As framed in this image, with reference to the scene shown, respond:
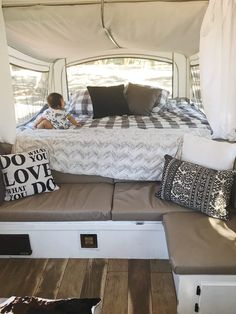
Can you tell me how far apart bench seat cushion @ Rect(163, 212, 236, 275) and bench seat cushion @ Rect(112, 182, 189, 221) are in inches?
3.0

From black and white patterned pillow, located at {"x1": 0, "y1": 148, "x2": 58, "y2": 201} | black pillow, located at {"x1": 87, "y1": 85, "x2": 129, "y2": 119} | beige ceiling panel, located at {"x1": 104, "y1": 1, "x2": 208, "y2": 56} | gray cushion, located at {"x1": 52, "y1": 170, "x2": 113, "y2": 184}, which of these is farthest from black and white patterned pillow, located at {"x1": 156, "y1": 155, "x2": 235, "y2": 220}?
black pillow, located at {"x1": 87, "y1": 85, "x2": 129, "y2": 119}

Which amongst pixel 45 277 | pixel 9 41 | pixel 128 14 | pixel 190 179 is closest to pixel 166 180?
pixel 190 179

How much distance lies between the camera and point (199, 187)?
5.73 ft

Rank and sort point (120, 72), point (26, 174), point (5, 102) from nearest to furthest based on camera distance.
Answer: point (26, 174) → point (5, 102) → point (120, 72)

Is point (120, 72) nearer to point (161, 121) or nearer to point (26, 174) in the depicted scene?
point (161, 121)

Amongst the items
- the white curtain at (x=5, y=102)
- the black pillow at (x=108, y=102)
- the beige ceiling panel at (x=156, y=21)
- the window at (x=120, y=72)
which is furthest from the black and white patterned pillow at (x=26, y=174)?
the window at (x=120, y=72)

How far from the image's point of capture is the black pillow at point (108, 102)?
3521 mm

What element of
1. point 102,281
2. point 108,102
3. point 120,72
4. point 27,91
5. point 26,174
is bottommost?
point 102,281

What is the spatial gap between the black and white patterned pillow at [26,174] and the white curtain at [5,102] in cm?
28

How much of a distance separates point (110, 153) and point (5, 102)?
35.0 inches

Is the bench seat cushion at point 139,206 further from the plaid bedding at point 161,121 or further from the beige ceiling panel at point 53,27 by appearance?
the beige ceiling panel at point 53,27

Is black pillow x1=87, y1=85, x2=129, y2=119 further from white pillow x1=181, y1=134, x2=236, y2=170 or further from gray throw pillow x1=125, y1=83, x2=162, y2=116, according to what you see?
white pillow x1=181, y1=134, x2=236, y2=170

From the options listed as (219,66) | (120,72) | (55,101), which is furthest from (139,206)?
(120,72)

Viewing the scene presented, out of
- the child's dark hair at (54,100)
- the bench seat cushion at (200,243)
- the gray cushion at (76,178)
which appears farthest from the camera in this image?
the child's dark hair at (54,100)
